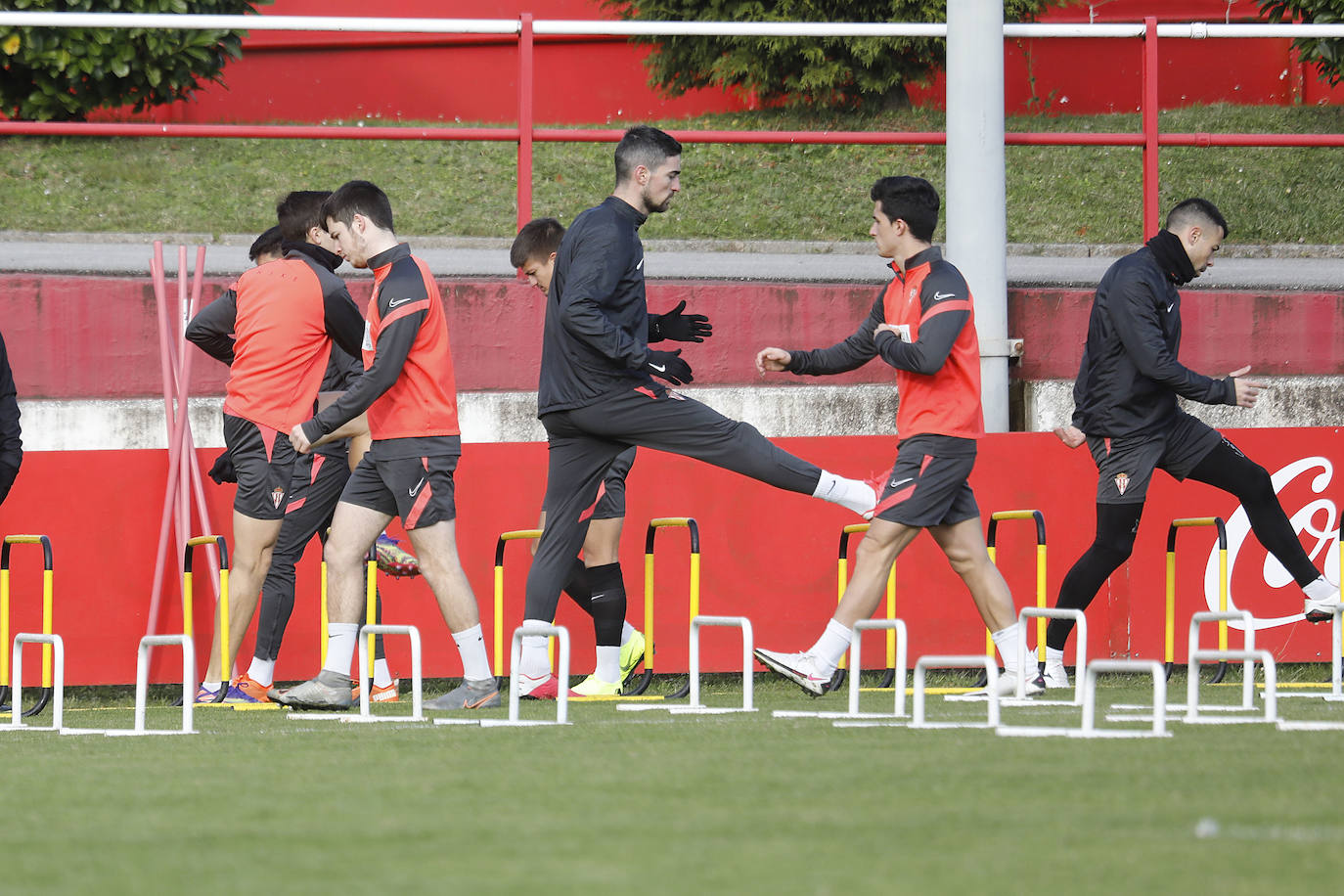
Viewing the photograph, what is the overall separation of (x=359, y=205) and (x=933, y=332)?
2.27 m

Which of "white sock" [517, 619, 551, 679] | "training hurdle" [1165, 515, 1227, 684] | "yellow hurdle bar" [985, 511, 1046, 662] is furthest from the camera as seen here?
"training hurdle" [1165, 515, 1227, 684]

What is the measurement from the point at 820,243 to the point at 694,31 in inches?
320

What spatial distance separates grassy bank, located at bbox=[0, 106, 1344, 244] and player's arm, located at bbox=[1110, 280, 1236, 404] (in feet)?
35.9

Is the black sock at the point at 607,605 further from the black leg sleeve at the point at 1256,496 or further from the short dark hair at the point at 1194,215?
the short dark hair at the point at 1194,215

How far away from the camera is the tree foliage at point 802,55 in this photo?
20.9 meters

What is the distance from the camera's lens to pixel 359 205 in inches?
297

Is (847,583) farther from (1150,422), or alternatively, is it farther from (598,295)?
(598,295)

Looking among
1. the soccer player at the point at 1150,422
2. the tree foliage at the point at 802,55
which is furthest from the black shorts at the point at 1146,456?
the tree foliage at the point at 802,55

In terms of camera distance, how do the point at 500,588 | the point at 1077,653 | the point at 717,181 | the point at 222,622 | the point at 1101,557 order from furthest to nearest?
the point at 717,181, the point at 500,588, the point at 1101,557, the point at 222,622, the point at 1077,653

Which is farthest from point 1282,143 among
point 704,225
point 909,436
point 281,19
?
point 704,225

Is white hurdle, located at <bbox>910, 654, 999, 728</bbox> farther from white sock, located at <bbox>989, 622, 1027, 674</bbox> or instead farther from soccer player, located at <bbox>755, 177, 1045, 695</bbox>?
white sock, located at <bbox>989, 622, 1027, 674</bbox>

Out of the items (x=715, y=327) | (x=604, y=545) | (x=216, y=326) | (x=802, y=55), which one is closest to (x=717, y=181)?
(x=802, y=55)

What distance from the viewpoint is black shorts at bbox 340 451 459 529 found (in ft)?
23.9

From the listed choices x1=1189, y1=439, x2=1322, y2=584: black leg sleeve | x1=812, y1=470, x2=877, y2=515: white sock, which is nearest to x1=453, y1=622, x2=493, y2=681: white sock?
x1=812, y1=470, x2=877, y2=515: white sock
